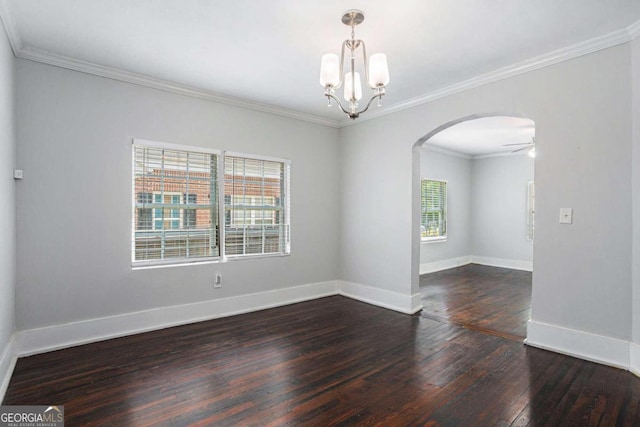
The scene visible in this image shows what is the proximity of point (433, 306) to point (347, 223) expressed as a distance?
5.50 ft

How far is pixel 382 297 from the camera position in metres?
4.62

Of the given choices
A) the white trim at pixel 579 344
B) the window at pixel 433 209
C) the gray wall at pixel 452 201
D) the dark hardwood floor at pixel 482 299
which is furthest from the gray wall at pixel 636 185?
the window at pixel 433 209

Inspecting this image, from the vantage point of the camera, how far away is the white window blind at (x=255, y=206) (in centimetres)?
425

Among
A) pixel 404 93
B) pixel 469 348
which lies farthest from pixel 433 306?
pixel 404 93

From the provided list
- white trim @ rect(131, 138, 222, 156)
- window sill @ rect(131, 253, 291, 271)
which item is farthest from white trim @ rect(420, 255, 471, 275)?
white trim @ rect(131, 138, 222, 156)

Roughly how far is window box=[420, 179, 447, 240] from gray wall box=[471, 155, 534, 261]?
1.16 meters

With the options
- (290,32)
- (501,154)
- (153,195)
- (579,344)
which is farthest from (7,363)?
(501,154)

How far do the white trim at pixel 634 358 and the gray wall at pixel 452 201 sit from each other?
440cm

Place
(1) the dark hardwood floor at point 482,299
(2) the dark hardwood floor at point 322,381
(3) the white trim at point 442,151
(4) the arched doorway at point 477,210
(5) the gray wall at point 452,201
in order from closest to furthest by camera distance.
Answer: (2) the dark hardwood floor at point 322,381 < (1) the dark hardwood floor at point 482,299 < (4) the arched doorway at point 477,210 < (3) the white trim at point 442,151 < (5) the gray wall at point 452,201

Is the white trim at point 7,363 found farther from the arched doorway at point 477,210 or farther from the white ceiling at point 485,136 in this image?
the white ceiling at point 485,136

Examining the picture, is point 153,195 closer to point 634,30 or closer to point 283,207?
point 283,207

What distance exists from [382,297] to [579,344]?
7.17 feet

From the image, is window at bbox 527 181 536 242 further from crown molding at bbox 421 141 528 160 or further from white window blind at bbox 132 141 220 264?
white window blind at bbox 132 141 220 264

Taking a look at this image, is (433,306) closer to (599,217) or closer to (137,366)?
(599,217)
